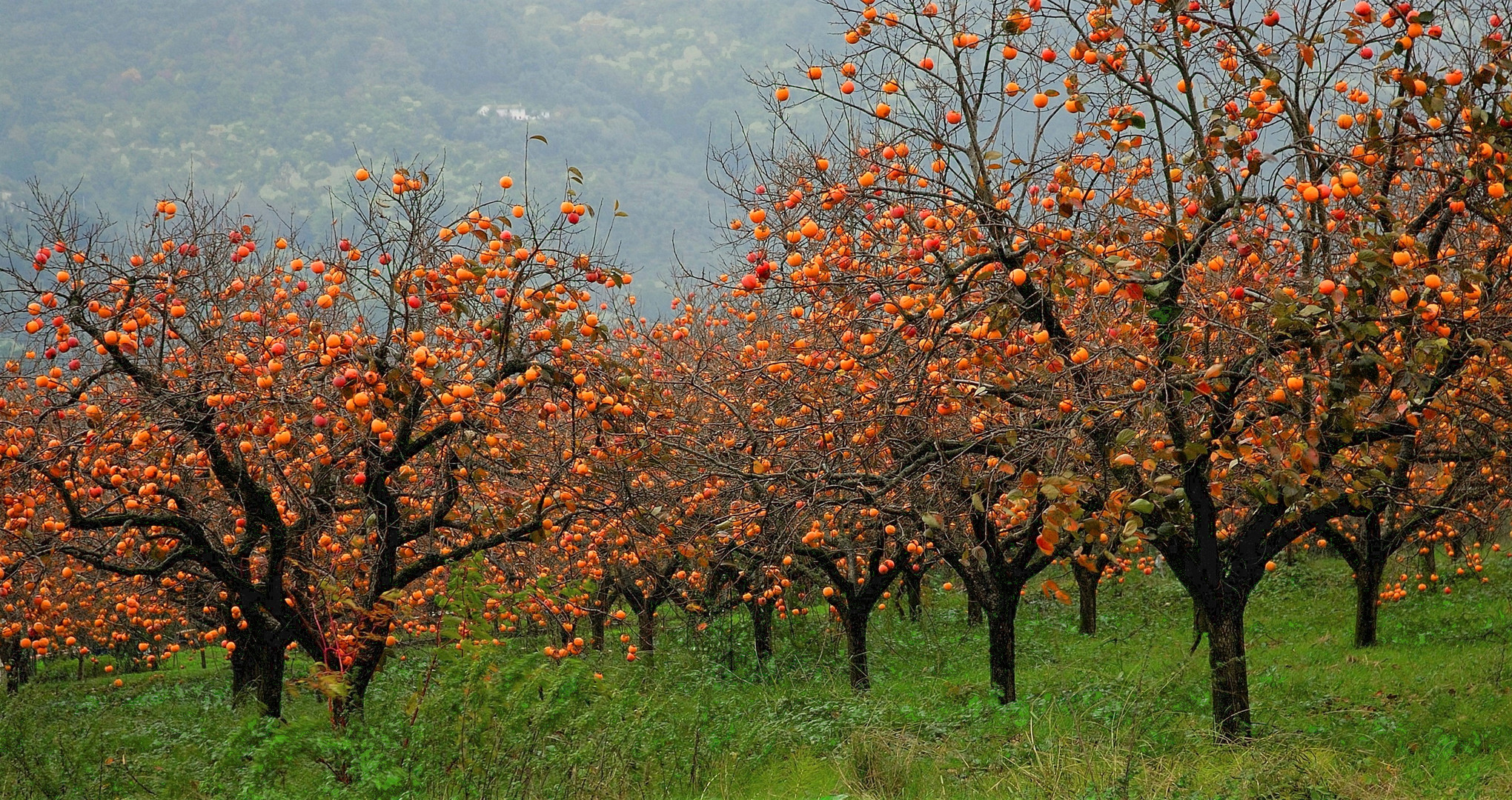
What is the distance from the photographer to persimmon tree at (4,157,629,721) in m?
6.33

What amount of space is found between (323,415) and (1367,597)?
13.5m

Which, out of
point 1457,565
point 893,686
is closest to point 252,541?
point 893,686

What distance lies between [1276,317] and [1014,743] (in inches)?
156

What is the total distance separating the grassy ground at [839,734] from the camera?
5520mm

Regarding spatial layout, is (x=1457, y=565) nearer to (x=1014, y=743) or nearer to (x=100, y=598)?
(x=1014, y=743)

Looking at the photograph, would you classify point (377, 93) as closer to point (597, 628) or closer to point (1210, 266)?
point (597, 628)

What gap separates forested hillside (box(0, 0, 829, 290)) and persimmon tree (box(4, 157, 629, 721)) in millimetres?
99209

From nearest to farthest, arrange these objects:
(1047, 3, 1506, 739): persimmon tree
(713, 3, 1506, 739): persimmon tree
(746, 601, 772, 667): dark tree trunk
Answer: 1. (1047, 3, 1506, 739): persimmon tree
2. (713, 3, 1506, 739): persimmon tree
3. (746, 601, 772, 667): dark tree trunk

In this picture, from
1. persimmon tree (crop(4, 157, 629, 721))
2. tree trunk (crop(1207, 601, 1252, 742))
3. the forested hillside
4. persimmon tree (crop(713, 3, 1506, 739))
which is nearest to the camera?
persimmon tree (crop(713, 3, 1506, 739))

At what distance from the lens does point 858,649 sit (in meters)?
13.0

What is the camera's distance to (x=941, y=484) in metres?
6.83

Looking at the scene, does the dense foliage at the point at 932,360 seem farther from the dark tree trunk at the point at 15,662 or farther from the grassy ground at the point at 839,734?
the dark tree trunk at the point at 15,662

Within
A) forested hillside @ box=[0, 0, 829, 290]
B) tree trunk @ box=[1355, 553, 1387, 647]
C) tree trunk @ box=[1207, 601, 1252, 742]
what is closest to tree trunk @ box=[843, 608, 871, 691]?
tree trunk @ box=[1207, 601, 1252, 742]

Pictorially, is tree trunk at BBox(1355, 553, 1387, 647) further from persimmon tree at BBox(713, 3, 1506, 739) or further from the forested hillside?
the forested hillside
